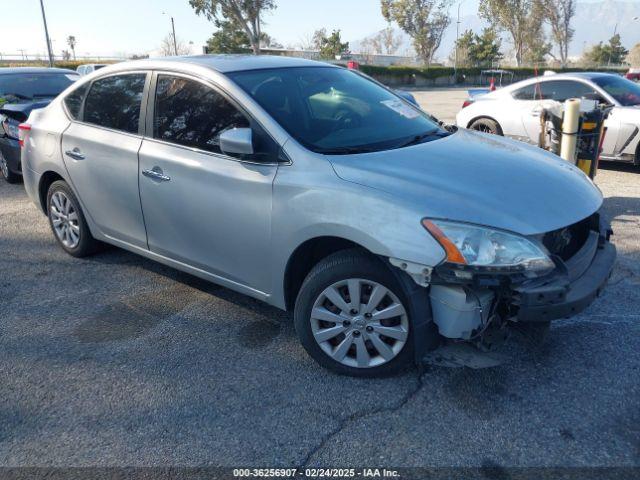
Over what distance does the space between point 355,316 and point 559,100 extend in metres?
7.04

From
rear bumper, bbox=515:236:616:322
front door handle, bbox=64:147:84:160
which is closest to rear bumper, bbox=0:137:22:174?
front door handle, bbox=64:147:84:160

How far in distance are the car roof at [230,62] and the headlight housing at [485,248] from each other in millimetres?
1808

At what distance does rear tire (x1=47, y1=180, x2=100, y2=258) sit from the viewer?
467cm

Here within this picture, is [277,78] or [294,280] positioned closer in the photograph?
[294,280]

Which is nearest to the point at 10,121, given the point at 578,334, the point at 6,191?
the point at 6,191

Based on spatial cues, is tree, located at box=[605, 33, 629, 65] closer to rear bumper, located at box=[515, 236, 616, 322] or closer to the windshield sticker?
the windshield sticker

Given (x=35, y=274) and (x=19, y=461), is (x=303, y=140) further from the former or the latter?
(x=35, y=274)

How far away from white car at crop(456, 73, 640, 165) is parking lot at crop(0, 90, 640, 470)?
4465 millimetres

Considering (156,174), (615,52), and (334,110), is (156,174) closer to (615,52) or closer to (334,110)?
(334,110)

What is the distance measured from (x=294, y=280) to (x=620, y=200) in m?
4.94

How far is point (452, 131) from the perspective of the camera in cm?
407

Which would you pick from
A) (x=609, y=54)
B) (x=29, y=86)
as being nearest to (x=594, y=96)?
(x=29, y=86)

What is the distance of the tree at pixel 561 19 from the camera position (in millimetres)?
63312

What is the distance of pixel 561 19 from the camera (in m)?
65.1
